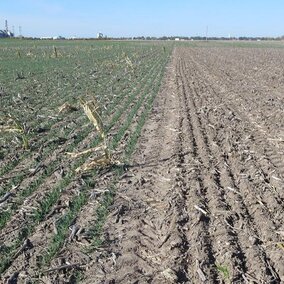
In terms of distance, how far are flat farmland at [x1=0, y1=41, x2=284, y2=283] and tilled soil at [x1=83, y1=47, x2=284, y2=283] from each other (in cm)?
2

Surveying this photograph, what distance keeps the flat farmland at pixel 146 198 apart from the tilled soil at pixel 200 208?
0.6 inches

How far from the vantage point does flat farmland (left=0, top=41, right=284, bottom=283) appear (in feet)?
15.4

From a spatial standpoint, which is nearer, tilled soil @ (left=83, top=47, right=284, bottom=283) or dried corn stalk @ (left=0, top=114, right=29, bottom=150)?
tilled soil @ (left=83, top=47, right=284, bottom=283)

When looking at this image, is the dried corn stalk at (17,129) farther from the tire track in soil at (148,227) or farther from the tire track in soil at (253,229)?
the tire track in soil at (253,229)

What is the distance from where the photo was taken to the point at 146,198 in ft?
21.5

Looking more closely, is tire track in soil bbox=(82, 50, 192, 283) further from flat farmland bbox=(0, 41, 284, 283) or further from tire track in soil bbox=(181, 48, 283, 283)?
tire track in soil bbox=(181, 48, 283, 283)

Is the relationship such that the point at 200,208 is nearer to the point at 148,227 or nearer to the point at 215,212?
the point at 215,212

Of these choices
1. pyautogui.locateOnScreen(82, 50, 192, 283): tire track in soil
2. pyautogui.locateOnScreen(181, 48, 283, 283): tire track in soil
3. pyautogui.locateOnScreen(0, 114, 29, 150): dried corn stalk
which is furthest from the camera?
pyautogui.locateOnScreen(0, 114, 29, 150): dried corn stalk

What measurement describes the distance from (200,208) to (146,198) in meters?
0.95

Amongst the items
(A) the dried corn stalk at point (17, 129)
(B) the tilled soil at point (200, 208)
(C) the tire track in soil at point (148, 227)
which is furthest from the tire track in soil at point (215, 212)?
(A) the dried corn stalk at point (17, 129)

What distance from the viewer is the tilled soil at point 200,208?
462 cm

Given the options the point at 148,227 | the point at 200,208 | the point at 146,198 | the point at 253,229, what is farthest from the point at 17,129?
the point at 253,229

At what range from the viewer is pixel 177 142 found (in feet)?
30.8

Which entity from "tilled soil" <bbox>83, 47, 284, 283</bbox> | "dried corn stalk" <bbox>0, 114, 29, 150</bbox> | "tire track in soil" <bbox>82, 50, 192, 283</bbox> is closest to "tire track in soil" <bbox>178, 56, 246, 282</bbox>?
"tilled soil" <bbox>83, 47, 284, 283</bbox>
